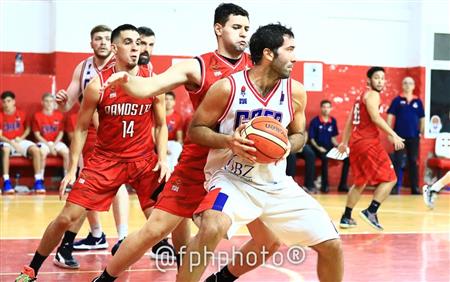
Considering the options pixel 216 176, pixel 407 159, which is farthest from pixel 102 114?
pixel 407 159

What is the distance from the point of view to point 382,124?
33.0 ft

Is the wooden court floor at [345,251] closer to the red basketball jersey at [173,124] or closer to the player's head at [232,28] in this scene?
the player's head at [232,28]

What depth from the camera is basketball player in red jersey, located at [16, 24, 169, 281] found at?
6641mm

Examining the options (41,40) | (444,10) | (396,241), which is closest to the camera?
(396,241)

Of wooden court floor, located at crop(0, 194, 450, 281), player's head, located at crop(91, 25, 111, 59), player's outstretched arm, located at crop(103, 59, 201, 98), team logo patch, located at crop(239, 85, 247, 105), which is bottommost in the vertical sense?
wooden court floor, located at crop(0, 194, 450, 281)

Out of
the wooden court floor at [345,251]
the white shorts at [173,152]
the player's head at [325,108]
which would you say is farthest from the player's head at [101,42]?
the player's head at [325,108]

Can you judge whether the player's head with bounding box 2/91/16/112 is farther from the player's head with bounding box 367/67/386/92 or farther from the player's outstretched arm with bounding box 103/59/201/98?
the player's outstretched arm with bounding box 103/59/201/98

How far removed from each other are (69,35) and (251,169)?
1078 centimetres

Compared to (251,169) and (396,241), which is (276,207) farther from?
(396,241)

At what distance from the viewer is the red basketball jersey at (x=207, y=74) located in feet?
18.4

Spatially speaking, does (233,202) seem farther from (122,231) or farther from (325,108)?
(325,108)

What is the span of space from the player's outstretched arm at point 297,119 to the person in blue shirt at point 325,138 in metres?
10.3

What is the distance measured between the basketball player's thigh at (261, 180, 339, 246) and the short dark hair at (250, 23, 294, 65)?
88 centimetres

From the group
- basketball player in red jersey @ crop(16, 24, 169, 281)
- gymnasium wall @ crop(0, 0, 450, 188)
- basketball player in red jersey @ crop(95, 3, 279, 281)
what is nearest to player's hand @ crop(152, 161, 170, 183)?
basketball player in red jersey @ crop(16, 24, 169, 281)
